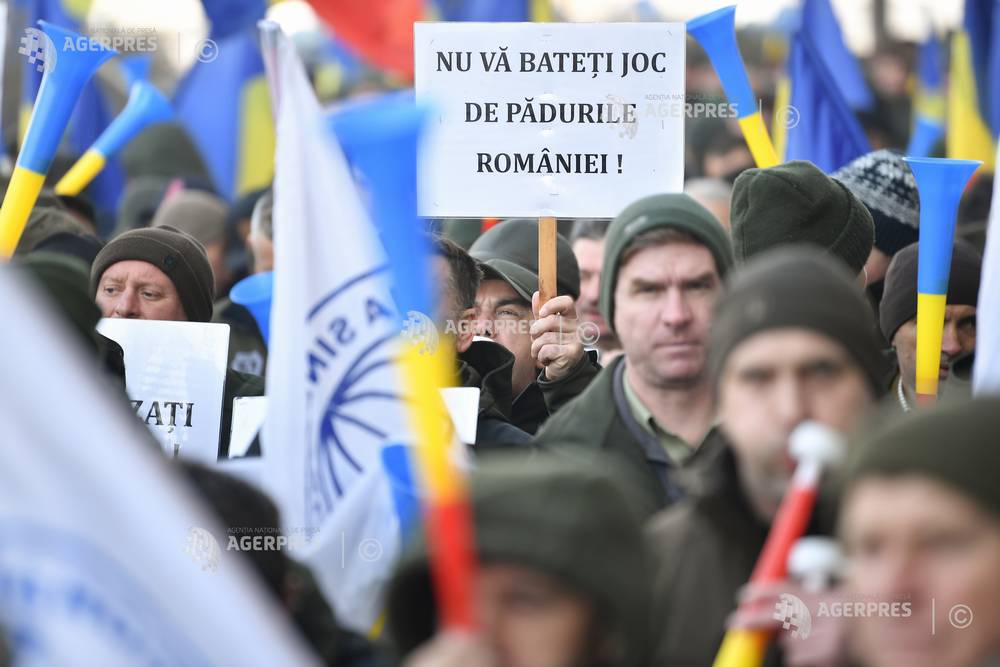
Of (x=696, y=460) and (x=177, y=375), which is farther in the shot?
(x=177, y=375)

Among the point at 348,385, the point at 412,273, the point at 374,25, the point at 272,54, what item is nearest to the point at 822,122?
the point at 272,54

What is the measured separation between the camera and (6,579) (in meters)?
2.60

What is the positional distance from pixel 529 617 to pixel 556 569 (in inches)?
3.5

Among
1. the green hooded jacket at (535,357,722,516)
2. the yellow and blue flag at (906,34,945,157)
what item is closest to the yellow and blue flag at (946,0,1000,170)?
the yellow and blue flag at (906,34,945,157)

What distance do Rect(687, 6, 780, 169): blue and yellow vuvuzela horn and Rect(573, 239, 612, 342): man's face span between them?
0.96m

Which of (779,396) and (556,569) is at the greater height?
(779,396)

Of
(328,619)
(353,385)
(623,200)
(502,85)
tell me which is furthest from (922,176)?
(328,619)

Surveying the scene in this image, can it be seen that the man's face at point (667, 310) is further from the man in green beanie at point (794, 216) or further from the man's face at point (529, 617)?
the man's face at point (529, 617)

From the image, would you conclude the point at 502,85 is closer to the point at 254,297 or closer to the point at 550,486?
the point at 254,297

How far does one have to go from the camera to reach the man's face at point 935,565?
2736 millimetres

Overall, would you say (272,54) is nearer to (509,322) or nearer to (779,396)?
(779,396)

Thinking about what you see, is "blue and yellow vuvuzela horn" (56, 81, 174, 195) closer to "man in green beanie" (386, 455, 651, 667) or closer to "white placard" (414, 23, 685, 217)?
"white placard" (414, 23, 685, 217)

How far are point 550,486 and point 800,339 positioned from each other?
714 millimetres

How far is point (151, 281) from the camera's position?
6012 millimetres
